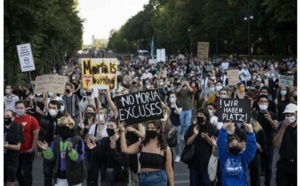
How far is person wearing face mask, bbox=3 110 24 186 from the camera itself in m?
9.59

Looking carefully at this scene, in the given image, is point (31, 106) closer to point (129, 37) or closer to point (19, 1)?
point (19, 1)

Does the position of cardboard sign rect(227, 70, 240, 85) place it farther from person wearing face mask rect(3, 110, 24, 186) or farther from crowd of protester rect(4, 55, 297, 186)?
person wearing face mask rect(3, 110, 24, 186)

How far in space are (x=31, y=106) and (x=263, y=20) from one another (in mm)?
48731

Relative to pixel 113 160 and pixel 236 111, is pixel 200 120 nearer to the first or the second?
pixel 236 111

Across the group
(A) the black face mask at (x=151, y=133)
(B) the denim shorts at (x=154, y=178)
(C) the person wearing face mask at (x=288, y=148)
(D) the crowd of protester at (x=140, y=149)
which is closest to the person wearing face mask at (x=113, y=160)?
(D) the crowd of protester at (x=140, y=149)

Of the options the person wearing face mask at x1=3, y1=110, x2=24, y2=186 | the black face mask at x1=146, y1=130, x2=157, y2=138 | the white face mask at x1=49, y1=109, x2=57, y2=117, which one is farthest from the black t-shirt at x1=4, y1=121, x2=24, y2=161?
the black face mask at x1=146, y1=130, x2=157, y2=138

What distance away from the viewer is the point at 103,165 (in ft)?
29.2

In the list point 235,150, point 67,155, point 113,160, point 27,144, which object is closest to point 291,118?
point 235,150

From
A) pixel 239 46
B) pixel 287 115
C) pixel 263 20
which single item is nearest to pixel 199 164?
pixel 287 115

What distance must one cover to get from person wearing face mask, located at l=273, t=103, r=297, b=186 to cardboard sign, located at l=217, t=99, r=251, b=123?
47cm

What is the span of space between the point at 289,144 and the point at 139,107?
6.44 ft

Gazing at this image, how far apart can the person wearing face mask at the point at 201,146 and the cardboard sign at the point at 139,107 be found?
1.34 meters

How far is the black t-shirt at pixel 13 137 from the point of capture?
9.59 m

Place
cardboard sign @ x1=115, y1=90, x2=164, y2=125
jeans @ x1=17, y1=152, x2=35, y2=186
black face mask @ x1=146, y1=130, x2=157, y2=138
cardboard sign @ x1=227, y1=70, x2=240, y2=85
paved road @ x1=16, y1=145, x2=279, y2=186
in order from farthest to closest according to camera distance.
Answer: cardboard sign @ x1=227, y1=70, x2=240, y2=85
paved road @ x1=16, y1=145, x2=279, y2=186
jeans @ x1=17, y1=152, x2=35, y2=186
cardboard sign @ x1=115, y1=90, x2=164, y2=125
black face mask @ x1=146, y1=130, x2=157, y2=138
